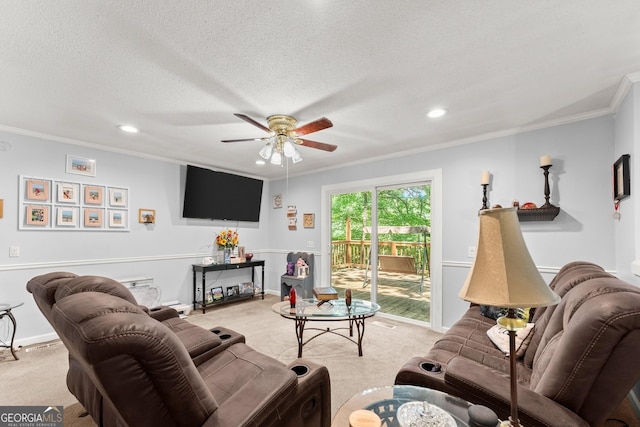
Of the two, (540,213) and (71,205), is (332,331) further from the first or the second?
(71,205)

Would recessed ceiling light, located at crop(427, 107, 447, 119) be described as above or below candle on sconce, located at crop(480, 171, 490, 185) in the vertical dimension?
above

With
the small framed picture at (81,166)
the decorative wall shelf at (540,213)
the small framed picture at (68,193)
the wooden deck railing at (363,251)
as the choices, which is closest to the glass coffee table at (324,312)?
the wooden deck railing at (363,251)

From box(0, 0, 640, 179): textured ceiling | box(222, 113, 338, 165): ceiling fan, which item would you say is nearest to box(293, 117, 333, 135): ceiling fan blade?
box(222, 113, 338, 165): ceiling fan

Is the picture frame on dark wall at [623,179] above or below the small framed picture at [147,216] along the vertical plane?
above

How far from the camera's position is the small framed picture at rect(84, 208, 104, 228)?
3738mm

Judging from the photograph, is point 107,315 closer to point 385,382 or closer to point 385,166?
point 385,382

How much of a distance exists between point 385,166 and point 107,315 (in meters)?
3.97

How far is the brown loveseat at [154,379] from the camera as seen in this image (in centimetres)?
89

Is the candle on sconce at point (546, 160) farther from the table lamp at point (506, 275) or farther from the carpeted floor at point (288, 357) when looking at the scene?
the table lamp at point (506, 275)

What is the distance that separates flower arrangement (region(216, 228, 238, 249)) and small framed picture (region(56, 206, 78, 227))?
6.45 feet

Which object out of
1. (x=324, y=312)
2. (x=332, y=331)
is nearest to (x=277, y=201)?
(x=332, y=331)

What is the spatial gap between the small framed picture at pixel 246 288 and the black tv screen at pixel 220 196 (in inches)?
46.4

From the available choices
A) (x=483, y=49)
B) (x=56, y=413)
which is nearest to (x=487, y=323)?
(x=483, y=49)

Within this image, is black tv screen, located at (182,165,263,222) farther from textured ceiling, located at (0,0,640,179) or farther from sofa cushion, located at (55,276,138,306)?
sofa cushion, located at (55,276,138,306)
